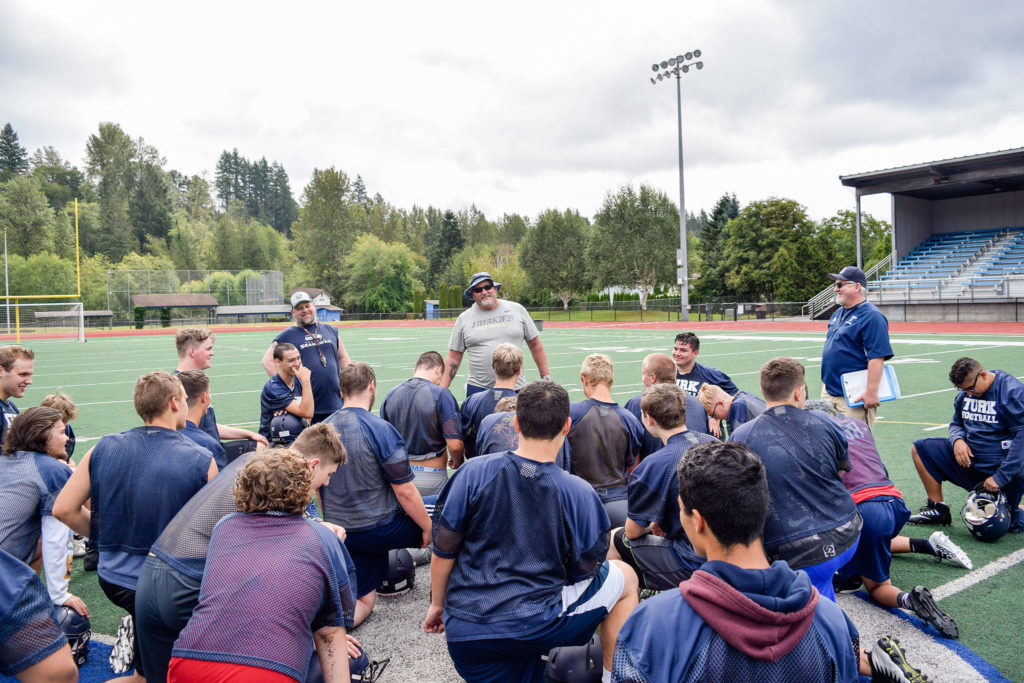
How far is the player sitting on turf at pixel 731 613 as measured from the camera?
168 centimetres

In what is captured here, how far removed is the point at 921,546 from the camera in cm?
482

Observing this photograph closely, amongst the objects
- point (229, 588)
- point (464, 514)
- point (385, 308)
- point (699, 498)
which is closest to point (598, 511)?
point (464, 514)

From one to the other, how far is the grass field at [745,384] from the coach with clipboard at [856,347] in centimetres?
109

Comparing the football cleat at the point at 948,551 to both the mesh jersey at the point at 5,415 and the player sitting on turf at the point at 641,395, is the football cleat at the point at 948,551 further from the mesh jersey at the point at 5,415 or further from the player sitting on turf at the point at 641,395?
the mesh jersey at the point at 5,415

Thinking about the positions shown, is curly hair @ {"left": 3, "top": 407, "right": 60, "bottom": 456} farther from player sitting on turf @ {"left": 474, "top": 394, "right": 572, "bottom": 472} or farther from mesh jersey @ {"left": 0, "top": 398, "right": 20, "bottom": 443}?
player sitting on turf @ {"left": 474, "top": 394, "right": 572, "bottom": 472}

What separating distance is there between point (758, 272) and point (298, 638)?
57992mm

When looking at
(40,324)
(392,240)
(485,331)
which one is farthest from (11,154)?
(485,331)

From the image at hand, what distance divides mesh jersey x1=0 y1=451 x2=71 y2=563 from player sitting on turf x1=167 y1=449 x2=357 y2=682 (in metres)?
1.79

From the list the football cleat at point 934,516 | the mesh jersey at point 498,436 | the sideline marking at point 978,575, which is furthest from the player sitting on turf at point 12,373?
the football cleat at point 934,516

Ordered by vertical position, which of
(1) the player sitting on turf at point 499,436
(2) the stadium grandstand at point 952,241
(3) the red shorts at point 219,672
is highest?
(2) the stadium grandstand at point 952,241

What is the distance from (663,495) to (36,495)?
324 cm

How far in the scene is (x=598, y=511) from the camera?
286 cm

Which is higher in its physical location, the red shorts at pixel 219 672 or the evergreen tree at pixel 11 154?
the evergreen tree at pixel 11 154

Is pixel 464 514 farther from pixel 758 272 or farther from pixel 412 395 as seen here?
pixel 758 272
